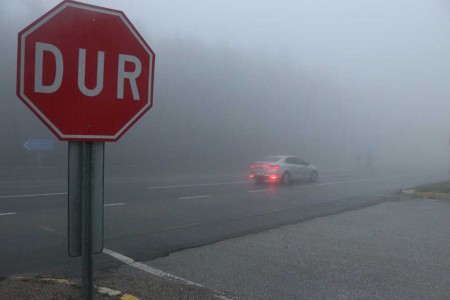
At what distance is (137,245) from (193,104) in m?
38.7

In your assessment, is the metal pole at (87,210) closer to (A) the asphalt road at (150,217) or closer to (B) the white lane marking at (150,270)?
(B) the white lane marking at (150,270)

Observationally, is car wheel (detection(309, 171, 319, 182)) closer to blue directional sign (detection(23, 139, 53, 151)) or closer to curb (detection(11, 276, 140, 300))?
blue directional sign (detection(23, 139, 53, 151))

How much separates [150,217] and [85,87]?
26.4ft

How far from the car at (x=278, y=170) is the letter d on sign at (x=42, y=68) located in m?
19.1

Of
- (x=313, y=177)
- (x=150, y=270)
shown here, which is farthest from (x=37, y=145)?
(x=150, y=270)

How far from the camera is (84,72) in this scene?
2779 mm

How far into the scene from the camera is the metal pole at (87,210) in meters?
2.89

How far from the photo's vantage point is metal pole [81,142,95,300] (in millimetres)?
2889

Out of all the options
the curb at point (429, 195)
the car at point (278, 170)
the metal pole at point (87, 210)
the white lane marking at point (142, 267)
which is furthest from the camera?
the car at point (278, 170)

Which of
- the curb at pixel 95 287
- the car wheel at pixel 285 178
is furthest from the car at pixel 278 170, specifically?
the curb at pixel 95 287

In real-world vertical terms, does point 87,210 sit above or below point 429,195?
above

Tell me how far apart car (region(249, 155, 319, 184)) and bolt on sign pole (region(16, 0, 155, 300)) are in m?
18.7

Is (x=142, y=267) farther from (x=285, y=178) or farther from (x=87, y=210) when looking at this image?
(x=285, y=178)

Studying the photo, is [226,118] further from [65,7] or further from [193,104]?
[65,7]
